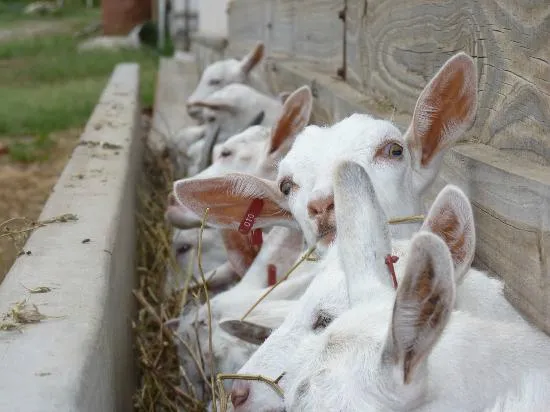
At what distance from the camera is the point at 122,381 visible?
9.24 feet

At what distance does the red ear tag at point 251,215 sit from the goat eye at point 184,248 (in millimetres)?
1352

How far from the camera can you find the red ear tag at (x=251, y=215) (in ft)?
9.76

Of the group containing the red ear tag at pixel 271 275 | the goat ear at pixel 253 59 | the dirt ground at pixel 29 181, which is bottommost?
the dirt ground at pixel 29 181

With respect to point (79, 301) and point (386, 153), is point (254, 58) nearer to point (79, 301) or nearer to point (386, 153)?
point (386, 153)

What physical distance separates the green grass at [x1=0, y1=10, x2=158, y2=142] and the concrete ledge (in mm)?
4499

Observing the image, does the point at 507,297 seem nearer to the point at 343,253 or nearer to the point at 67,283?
the point at 343,253

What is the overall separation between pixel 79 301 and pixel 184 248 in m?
2.04

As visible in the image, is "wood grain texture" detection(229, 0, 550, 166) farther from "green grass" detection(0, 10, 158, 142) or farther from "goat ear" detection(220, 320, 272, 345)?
"green grass" detection(0, 10, 158, 142)

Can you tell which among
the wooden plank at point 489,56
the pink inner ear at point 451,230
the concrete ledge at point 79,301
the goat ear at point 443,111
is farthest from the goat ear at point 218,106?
the pink inner ear at point 451,230

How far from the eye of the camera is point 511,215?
231 centimetres

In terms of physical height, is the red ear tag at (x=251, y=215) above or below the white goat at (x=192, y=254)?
above

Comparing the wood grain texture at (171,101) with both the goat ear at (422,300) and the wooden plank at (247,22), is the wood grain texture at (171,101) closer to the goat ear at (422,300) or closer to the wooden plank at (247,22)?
the wooden plank at (247,22)

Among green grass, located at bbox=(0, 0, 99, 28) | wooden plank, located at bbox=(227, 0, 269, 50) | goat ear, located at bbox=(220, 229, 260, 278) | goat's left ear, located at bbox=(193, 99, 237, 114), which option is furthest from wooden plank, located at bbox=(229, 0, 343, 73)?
green grass, located at bbox=(0, 0, 99, 28)

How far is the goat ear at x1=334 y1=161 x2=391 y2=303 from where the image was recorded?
186 cm
